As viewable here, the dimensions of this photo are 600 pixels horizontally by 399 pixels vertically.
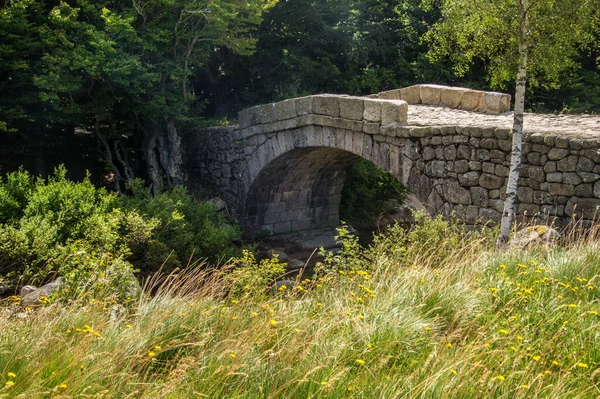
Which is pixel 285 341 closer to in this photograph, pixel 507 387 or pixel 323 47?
pixel 507 387

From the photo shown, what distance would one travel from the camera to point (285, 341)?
135 inches

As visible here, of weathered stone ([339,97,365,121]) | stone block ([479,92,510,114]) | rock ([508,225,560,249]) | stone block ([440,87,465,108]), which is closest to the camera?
rock ([508,225,560,249])

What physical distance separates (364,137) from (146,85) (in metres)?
4.50

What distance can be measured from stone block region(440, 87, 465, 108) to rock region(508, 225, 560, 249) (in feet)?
16.9

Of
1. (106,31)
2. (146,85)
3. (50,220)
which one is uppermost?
(106,31)

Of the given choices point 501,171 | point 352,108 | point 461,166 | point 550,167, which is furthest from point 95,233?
point 550,167

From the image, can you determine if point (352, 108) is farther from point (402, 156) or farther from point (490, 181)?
point (490, 181)

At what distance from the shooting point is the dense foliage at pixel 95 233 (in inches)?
271

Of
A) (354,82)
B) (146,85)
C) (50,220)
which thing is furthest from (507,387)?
(354,82)

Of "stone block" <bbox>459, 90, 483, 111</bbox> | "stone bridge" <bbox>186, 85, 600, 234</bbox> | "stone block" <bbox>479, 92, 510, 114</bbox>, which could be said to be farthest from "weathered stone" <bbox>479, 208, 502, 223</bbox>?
"stone block" <bbox>459, 90, 483, 111</bbox>

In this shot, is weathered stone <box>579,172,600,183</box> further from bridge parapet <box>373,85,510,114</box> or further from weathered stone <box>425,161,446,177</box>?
bridge parapet <box>373,85,510,114</box>

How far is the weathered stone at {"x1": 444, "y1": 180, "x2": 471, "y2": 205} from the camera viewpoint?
28.9 ft

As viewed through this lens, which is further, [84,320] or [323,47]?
[323,47]

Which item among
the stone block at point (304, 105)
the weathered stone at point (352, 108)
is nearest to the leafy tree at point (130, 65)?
the stone block at point (304, 105)
